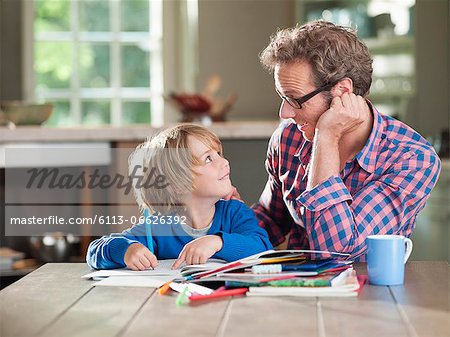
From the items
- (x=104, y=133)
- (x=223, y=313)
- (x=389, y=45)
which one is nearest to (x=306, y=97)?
(x=223, y=313)

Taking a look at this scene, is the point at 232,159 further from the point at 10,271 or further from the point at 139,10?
the point at 139,10

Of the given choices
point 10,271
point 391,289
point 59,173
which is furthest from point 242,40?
point 391,289

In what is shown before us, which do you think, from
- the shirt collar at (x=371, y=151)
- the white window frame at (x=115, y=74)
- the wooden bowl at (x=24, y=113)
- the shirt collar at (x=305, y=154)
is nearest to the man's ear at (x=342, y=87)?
the shirt collar at (x=371, y=151)

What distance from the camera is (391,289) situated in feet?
5.40

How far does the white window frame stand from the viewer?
7.07m

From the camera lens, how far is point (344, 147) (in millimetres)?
2230

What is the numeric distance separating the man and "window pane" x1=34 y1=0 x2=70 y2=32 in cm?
514

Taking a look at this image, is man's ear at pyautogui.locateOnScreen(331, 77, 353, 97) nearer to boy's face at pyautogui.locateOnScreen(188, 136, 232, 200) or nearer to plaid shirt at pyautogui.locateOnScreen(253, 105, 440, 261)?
plaid shirt at pyautogui.locateOnScreen(253, 105, 440, 261)

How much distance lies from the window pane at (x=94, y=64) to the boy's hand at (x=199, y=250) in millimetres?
5440

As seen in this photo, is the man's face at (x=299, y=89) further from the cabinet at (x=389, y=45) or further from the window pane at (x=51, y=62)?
the window pane at (x=51, y=62)

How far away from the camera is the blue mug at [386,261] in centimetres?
167

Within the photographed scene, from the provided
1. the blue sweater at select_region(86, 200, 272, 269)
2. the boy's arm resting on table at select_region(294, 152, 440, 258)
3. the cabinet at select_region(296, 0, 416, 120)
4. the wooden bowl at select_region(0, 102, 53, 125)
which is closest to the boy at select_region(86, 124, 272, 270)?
the blue sweater at select_region(86, 200, 272, 269)

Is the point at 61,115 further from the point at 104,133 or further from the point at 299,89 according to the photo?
the point at 299,89

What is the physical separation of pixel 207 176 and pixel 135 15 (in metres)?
5.25
